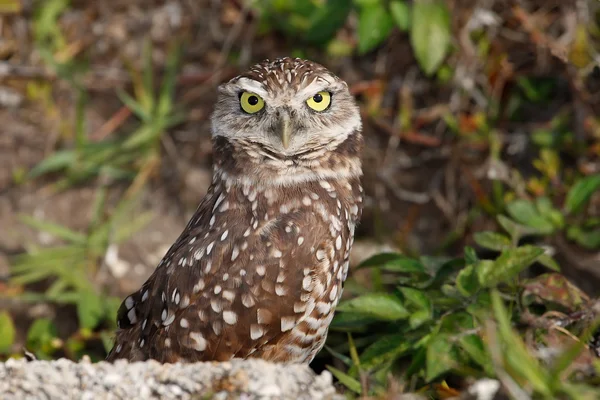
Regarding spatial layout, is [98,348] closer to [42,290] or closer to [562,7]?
[42,290]

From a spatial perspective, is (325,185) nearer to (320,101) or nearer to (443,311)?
(320,101)

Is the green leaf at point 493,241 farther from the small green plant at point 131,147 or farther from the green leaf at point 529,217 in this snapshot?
the small green plant at point 131,147

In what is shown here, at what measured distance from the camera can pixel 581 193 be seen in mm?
3875

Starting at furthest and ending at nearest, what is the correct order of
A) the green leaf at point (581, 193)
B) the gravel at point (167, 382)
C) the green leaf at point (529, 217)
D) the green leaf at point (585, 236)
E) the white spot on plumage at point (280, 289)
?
the green leaf at point (585, 236), the green leaf at point (581, 193), the green leaf at point (529, 217), the white spot on plumage at point (280, 289), the gravel at point (167, 382)

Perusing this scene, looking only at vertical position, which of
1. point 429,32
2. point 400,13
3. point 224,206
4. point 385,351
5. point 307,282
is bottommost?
point 385,351

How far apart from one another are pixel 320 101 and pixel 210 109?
2.46 meters

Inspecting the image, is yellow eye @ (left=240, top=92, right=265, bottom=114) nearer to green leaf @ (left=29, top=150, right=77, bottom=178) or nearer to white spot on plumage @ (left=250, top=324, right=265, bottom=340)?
white spot on plumage @ (left=250, top=324, right=265, bottom=340)

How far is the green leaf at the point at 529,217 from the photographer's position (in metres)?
3.71

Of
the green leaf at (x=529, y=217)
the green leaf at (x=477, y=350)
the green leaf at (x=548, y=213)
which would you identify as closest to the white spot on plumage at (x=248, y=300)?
the green leaf at (x=477, y=350)

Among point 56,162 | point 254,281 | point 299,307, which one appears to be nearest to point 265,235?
point 254,281

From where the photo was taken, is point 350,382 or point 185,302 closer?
point 350,382

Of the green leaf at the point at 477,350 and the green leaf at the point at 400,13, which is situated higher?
the green leaf at the point at 400,13

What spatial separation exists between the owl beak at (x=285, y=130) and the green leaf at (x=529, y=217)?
1.38 metres

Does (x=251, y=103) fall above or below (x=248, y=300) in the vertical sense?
above
